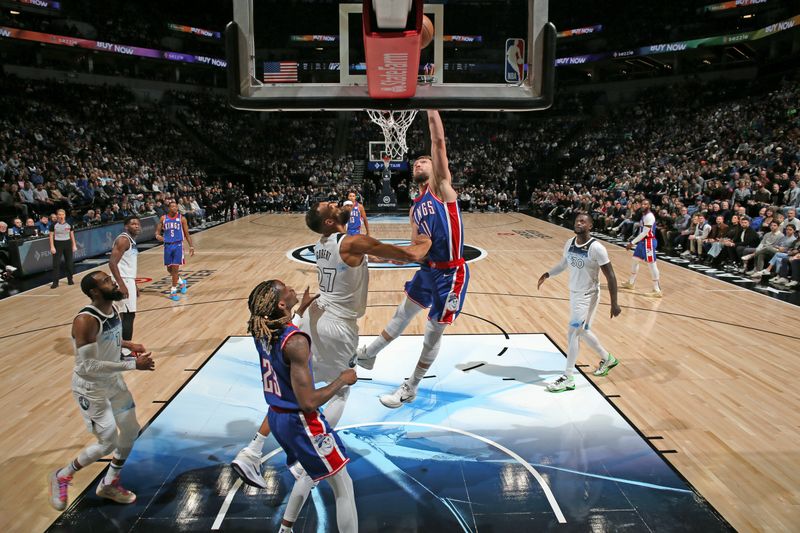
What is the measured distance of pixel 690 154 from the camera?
22.2 metres

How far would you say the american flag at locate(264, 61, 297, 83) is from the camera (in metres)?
4.89

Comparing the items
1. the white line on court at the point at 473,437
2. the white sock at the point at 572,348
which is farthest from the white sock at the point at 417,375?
the white sock at the point at 572,348

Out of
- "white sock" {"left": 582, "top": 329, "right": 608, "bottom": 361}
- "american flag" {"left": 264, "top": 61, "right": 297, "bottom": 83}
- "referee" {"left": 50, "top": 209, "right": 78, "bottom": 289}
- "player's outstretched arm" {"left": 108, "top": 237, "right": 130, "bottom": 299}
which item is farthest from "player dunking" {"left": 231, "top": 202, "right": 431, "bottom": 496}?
"referee" {"left": 50, "top": 209, "right": 78, "bottom": 289}

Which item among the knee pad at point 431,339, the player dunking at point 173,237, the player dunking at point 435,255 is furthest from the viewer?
the player dunking at point 173,237

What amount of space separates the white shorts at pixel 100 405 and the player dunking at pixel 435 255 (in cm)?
197

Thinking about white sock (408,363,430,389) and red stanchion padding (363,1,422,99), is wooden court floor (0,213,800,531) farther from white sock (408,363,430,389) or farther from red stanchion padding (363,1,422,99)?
red stanchion padding (363,1,422,99)

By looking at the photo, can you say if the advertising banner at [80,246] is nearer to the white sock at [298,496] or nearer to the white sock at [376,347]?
the white sock at [376,347]

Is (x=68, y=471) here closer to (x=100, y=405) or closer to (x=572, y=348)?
(x=100, y=405)

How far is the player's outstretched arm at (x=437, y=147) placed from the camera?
4.46m

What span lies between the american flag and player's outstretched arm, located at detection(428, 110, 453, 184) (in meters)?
1.45

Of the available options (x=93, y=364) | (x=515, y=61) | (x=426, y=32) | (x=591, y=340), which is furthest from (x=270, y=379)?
(x=591, y=340)

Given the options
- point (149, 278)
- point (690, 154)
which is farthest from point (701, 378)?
point (690, 154)

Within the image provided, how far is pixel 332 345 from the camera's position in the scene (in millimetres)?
3982

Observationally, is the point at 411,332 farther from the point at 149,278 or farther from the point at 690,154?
the point at 690,154
